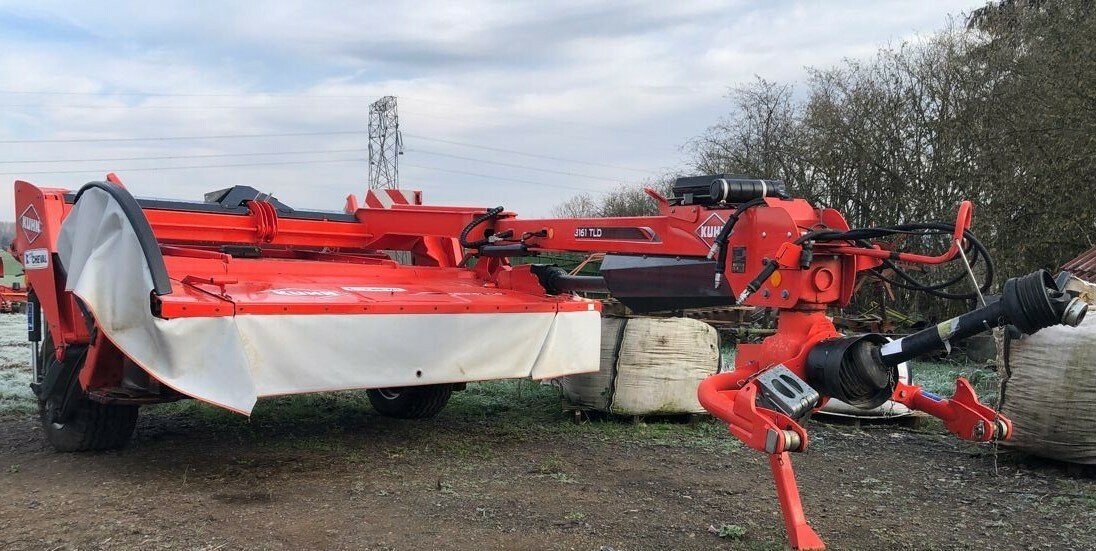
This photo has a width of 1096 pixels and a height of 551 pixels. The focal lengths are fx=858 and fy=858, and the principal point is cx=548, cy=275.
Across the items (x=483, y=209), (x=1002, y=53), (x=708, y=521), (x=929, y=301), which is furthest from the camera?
(x=929, y=301)

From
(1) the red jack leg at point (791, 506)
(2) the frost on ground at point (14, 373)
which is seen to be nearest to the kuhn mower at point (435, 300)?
(1) the red jack leg at point (791, 506)

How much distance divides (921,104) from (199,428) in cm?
1314

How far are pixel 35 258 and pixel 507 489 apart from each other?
324 centimetres

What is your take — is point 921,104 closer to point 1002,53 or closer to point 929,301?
point 1002,53

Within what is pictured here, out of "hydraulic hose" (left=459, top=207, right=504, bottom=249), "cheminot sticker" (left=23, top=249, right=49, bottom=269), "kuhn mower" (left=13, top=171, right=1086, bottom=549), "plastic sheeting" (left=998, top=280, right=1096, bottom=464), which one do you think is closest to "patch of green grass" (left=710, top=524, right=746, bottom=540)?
"kuhn mower" (left=13, top=171, right=1086, bottom=549)

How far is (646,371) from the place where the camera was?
639 centimetres

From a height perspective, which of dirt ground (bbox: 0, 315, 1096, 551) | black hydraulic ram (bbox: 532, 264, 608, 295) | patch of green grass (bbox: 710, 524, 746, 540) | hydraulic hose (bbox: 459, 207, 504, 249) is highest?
hydraulic hose (bbox: 459, 207, 504, 249)

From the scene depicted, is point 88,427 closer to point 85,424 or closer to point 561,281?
point 85,424

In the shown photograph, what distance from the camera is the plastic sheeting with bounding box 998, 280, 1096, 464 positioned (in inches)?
192

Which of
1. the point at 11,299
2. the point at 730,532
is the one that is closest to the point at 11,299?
the point at 11,299

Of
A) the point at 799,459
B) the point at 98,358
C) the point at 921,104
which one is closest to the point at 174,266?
the point at 98,358

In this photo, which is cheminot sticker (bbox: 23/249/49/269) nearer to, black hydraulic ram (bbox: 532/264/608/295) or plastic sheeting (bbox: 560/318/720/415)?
black hydraulic ram (bbox: 532/264/608/295)

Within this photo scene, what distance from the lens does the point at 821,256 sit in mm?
3643

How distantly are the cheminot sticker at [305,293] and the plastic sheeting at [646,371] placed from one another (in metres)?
2.23
